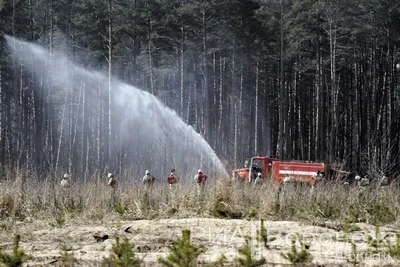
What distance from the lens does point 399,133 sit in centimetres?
4047

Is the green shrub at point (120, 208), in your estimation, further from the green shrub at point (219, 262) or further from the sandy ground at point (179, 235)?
the green shrub at point (219, 262)

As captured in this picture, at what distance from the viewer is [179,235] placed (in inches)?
461

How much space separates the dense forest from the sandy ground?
80.8ft

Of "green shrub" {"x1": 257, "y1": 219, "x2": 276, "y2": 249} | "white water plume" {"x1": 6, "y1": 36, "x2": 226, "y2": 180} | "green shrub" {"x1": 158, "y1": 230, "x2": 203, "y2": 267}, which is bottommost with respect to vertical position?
"green shrub" {"x1": 257, "y1": 219, "x2": 276, "y2": 249}

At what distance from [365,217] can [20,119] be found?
32.5 m

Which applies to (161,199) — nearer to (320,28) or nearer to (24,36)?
(320,28)

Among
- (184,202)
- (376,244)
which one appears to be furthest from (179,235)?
(376,244)

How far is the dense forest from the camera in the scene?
131ft

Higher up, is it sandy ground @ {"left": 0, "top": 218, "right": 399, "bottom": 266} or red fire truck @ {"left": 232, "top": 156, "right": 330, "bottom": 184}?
red fire truck @ {"left": 232, "top": 156, "right": 330, "bottom": 184}

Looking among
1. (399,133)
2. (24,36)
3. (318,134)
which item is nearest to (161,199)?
(318,134)

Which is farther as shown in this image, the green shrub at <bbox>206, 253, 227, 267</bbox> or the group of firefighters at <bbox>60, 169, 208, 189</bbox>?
the group of firefighters at <bbox>60, 169, 208, 189</bbox>

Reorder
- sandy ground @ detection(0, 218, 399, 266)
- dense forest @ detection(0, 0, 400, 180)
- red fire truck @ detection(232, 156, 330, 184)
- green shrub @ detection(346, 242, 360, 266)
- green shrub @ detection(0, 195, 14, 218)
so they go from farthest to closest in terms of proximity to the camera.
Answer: dense forest @ detection(0, 0, 400, 180) < red fire truck @ detection(232, 156, 330, 184) < green shrub @ detection(0, 195, 14, 218) < sandy ground @ detection(0, 218, 399, 266) < green shrub @ detection(346, 242, 360, 266)

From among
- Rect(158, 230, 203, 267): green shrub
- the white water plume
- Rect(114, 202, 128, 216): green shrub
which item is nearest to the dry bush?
Rect(114, 202, 128, 216): green shrub

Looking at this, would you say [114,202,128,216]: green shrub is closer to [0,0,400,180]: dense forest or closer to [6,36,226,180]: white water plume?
[6,36,226,180]: white water plume
